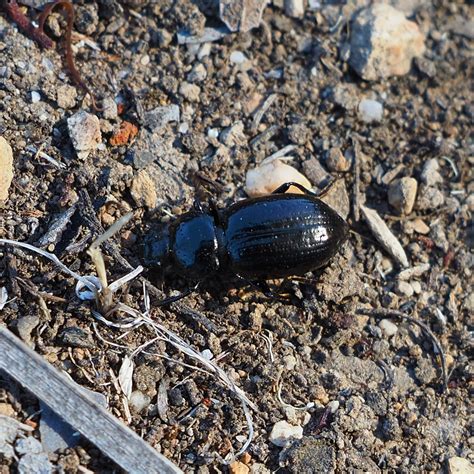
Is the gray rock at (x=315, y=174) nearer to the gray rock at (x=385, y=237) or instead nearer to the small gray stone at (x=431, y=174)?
the gray rock at (x=385, y=237)

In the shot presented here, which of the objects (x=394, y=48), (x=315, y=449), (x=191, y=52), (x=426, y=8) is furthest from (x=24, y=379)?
(x=426, y=8)

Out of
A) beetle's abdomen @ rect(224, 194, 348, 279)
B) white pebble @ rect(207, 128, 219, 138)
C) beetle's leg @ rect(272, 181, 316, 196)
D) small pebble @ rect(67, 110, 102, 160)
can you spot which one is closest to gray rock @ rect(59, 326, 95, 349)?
beetle's abdomen @ rect(224, 194, 348, 279)

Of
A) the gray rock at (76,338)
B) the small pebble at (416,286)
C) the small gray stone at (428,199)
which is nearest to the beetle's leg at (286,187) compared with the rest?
the small gray stone at (428,199)

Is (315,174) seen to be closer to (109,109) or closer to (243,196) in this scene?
(243,196)

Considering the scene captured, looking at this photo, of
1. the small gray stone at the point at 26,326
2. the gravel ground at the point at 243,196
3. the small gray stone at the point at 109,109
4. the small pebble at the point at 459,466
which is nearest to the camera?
the small gray stone at the point at 26,326

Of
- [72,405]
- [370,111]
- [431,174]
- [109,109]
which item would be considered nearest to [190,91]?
[109,109]
